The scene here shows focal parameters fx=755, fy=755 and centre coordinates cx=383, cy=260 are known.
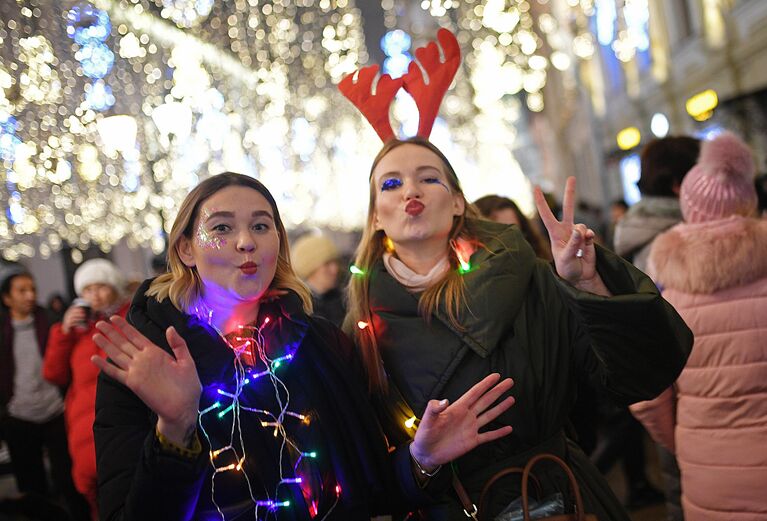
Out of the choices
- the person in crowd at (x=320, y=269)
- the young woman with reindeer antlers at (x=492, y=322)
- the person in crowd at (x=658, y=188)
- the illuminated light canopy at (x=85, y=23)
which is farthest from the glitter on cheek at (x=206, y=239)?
Result: the person in crowd at (x=320, y=269)

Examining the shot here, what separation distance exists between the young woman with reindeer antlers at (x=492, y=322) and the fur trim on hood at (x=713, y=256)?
58 centimetres

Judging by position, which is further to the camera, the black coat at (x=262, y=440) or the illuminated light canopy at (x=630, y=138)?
the illuminated light canopy at (x=630, y=138)

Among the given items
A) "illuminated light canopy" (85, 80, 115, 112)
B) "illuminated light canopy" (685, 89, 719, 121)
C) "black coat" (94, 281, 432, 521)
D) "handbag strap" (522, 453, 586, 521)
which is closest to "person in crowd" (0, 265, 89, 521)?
"illuminated light canopy" (85, 80, 115, 112)

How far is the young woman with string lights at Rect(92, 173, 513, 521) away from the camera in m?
2.04

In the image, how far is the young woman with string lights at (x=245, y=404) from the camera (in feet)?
6.68

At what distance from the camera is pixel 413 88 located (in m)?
3.10

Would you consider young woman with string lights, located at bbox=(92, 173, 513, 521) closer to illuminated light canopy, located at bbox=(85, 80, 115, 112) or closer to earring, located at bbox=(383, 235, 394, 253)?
earring, located at bbox=(383, 235, 394, 253)

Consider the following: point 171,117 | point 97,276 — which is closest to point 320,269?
point 97,276

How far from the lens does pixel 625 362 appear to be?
7.68 feet

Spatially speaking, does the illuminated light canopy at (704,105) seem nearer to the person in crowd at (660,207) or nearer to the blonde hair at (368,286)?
the person in crowd at (660,207)

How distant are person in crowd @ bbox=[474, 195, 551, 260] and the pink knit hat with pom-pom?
1.30 metres

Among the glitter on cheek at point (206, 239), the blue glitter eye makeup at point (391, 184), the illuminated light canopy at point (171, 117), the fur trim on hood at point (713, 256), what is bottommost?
the fur trim on hood at point (713, 256)

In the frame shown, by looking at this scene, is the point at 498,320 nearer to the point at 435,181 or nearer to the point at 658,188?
the point at 435,181

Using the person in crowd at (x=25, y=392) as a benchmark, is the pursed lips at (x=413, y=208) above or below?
above
